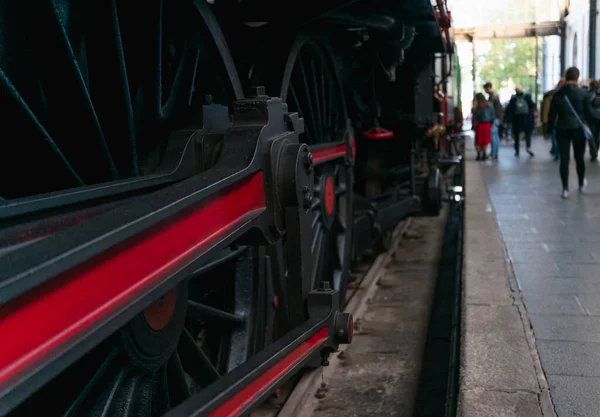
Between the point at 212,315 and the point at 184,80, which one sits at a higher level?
the point at 184,80

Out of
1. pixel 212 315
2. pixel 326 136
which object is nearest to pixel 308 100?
pixel 326 136

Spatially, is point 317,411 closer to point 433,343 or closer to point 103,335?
point 433,343

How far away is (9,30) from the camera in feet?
6.83

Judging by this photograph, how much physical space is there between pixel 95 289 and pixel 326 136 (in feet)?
12.8

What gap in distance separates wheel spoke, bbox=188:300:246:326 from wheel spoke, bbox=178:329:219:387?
0.32 feet

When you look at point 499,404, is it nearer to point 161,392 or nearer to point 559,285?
point 161,392

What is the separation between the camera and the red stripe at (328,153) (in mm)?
3948

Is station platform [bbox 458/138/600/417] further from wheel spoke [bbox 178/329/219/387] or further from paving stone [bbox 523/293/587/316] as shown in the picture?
wheel spoke [bbox 178/329/219/387]

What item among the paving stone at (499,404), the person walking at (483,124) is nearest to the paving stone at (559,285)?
the paving stone at (499,404)

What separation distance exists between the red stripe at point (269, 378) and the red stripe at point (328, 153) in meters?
1.36

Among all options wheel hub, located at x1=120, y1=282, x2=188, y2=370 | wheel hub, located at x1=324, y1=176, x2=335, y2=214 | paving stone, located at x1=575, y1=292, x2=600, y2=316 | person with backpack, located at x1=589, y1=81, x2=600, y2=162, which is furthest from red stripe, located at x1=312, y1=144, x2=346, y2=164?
person with backpack, located at x1=589, y1=81, x2=600, y2=162

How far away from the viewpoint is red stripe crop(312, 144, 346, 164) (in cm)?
395

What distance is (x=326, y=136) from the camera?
5.26 m

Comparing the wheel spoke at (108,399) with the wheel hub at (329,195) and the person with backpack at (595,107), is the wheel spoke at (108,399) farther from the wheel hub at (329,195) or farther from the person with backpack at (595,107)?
the person with backpack at (595,107)
